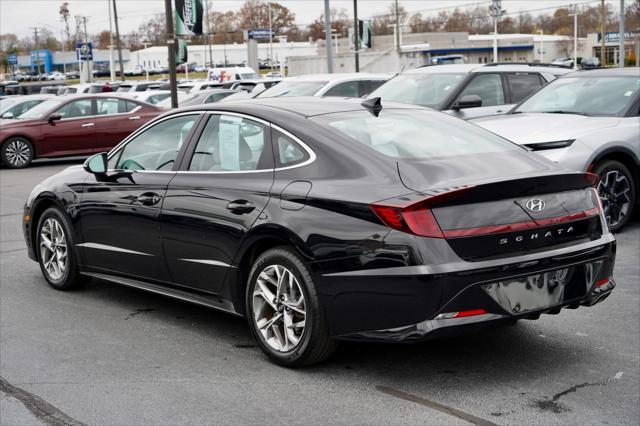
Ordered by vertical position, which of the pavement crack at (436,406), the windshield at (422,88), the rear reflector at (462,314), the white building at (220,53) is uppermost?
the white building at (220,53)

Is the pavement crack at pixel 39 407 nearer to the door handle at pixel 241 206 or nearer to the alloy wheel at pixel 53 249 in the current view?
the door handle at pixel 241 206

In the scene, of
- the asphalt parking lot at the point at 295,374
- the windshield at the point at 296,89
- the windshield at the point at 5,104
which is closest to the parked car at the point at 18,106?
the windshield at the point at 5,104

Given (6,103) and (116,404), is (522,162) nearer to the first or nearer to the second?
(116,404)

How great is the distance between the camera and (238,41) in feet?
595

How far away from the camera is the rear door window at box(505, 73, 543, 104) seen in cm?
1299

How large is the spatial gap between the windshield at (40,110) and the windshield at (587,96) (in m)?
12.3

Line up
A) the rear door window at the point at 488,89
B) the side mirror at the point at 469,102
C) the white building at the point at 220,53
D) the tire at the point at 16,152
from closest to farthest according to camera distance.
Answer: the side mirror at the point at 469,102 < the rear door window at the point at 488,89 < the tire at the point at 16,152 < the white building at the point at 220,53

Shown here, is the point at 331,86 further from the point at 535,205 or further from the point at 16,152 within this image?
the point at 535,205

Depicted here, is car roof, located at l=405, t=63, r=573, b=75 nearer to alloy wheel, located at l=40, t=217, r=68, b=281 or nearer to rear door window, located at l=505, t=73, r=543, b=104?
rear door window, located at l=505, t=73, r=543, b=104

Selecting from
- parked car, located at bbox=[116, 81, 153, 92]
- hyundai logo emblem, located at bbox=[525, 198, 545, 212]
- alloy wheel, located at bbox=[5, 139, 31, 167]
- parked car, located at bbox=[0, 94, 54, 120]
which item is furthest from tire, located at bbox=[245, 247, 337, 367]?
parked car, located at bbox=[116, 81, 153, 92]

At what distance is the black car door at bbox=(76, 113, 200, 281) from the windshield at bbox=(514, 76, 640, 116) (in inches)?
217

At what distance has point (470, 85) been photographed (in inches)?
492

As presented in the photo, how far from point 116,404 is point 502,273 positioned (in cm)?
208

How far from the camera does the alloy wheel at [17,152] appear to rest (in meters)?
19.1
